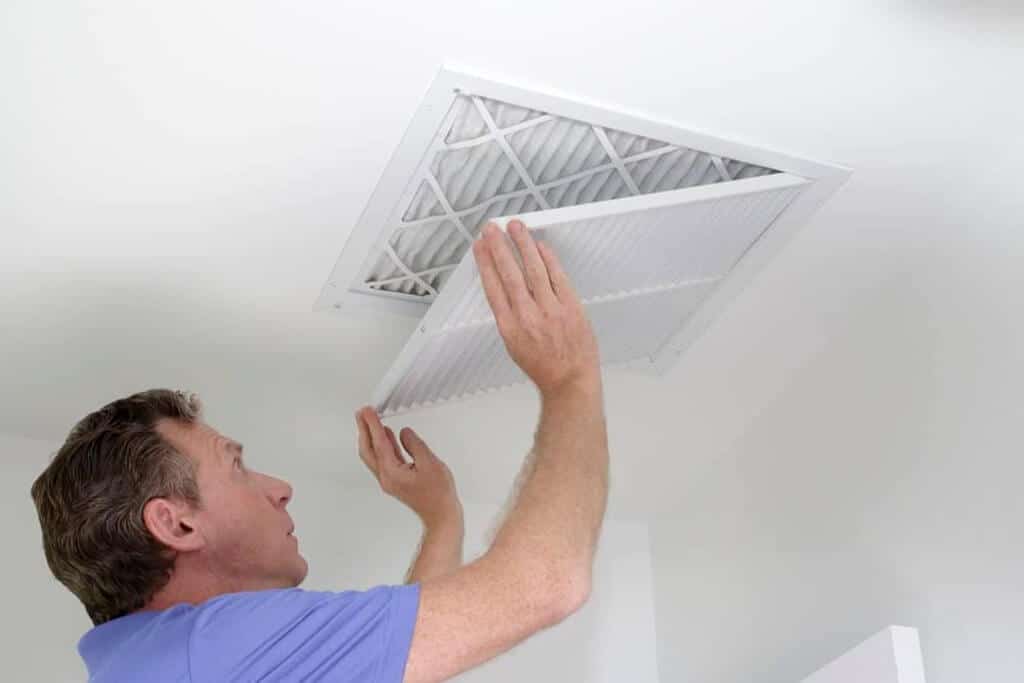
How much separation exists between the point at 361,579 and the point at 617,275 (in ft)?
2.70

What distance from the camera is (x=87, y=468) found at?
1315 millimetres

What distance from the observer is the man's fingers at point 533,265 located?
52.2 inches

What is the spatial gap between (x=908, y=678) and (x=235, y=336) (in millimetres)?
1034

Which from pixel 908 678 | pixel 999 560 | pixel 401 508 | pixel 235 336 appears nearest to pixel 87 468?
pixel 235 336

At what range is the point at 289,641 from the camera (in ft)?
3.49

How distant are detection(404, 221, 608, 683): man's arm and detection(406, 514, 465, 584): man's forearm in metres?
0.44

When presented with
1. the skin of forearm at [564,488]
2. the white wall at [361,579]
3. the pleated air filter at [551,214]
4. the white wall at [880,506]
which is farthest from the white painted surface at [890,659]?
the white wall at [361,579]

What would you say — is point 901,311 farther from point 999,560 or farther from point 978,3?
point 978,3

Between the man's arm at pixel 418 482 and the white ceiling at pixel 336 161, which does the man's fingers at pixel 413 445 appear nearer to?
the man's arm at pixel 418 482

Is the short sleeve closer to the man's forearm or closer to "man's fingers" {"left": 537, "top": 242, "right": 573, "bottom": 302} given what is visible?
"man's fingers" {"left": 537, "top": 242, "right": 573, "bottom": 302}

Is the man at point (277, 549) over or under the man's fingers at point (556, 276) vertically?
under

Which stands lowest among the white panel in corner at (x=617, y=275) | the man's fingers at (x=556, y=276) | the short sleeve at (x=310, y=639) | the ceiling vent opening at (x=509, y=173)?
the short sleeve at (x=310, y=639)

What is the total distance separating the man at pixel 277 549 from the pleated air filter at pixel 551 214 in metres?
0.12

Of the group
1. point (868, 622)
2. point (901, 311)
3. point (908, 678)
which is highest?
point (901, 311)
